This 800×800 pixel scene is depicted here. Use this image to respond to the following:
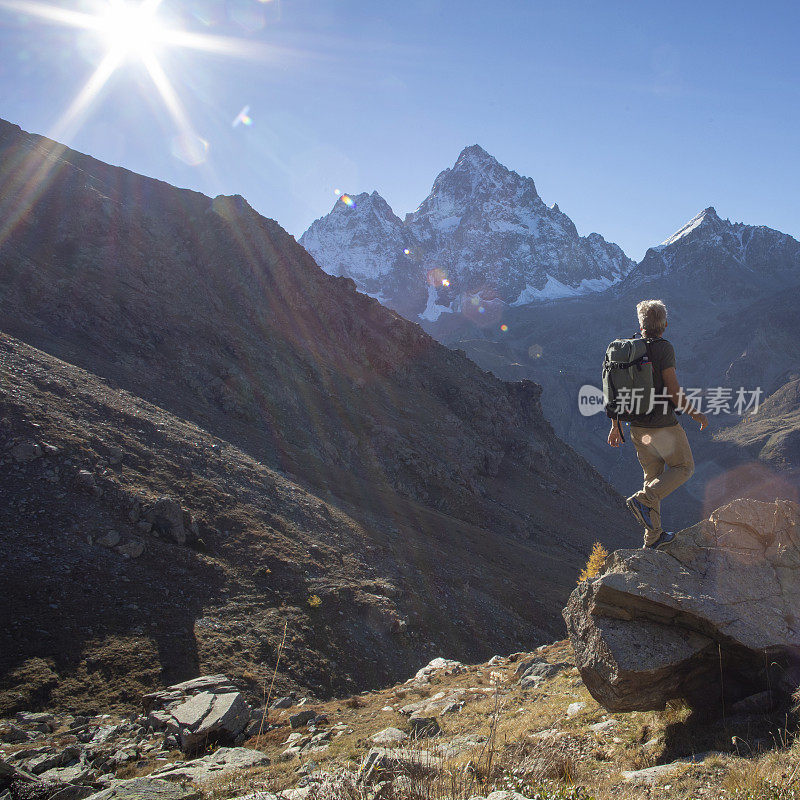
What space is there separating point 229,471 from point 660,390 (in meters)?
21.1

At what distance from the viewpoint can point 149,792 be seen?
4.62m

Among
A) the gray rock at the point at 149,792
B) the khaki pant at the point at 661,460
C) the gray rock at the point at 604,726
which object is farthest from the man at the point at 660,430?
the gray rock at the point at 149,792

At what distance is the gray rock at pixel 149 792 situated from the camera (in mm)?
4527

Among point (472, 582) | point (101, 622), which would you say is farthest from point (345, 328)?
point (101, 622)

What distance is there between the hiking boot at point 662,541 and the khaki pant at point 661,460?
0.79 ft

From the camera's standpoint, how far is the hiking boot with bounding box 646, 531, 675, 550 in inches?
239

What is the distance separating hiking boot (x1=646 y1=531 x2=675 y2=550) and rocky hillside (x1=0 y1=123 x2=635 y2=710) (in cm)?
1074

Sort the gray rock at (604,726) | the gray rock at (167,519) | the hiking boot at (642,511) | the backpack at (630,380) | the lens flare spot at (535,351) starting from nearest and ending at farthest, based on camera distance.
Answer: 1. the gray rock at (604,726)
2. the backpack at (630,380)
3. the hiking boot at (642,511)
4. the gray rock at (167,519)
5. the lens flare spot at (535,351)

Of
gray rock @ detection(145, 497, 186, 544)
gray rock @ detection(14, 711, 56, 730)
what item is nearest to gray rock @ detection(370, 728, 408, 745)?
gray rock @ detection(14, 711, 56, 730)

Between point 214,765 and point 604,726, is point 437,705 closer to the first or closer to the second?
point 214,765

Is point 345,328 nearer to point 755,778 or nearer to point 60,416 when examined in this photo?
point 60,416

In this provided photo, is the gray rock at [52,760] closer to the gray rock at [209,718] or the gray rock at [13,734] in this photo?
the gray rock at [209,718]

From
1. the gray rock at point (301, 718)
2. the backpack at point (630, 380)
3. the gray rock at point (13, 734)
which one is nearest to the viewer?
the backpack at point (630, 380)

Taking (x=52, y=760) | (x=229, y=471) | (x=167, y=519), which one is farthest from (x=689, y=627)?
(x=229, y=471)
